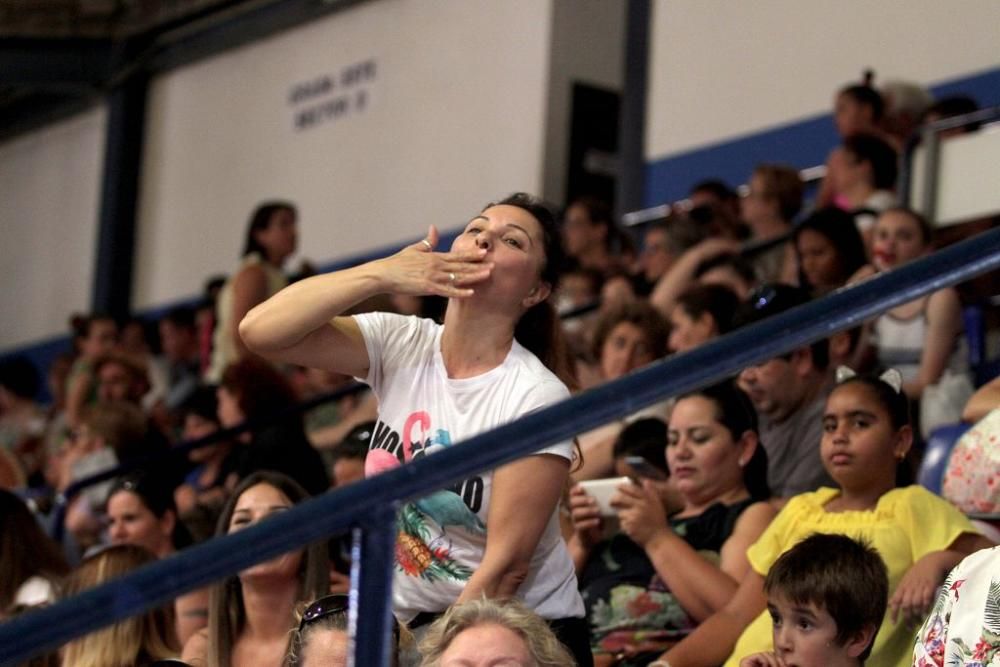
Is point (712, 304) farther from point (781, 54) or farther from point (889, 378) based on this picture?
point (781, 54)

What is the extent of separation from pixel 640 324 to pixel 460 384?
2417 mm

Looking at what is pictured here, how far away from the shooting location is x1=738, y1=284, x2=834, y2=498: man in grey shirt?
4.38 metres

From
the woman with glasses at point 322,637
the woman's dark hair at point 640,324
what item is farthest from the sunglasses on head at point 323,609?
the woman's dark hair at point 640,324

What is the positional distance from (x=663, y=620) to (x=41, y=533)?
2102 mm

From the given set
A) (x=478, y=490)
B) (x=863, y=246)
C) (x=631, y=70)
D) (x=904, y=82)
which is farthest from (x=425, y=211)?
(x=478, y=490)

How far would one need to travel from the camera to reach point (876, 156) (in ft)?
21.3

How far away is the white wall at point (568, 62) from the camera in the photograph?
9891mm

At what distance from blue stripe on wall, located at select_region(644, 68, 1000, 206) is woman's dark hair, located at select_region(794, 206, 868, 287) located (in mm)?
2139

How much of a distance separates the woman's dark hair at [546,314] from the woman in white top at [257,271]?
4238 mm

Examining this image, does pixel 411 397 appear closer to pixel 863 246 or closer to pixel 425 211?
pixel 863 246

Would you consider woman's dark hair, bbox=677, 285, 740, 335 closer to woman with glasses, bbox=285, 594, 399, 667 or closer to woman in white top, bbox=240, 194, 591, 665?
woman in white top, bbox=240, 194, 591, 665

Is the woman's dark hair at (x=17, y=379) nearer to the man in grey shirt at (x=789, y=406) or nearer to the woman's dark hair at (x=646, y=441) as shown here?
the woman's dark hair at (x=646, y=441)

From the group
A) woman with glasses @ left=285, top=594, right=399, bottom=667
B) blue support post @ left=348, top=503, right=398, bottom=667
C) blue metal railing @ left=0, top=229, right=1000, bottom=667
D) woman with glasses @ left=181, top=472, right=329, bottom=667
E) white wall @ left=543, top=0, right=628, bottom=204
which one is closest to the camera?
blue metal railing @ left=0, top=229, right=1000, bottom=667

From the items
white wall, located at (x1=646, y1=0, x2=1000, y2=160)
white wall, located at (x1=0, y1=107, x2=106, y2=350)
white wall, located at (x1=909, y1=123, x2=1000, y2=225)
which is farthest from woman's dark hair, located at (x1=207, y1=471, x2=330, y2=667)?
white wall, located at (x1=0, y1=107, x2=106, y2=350)
